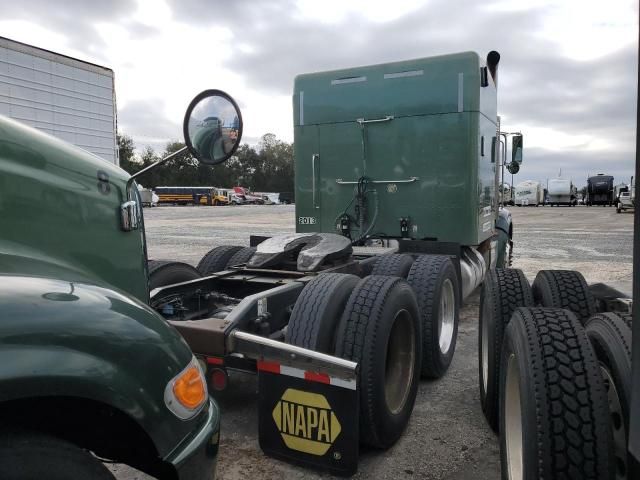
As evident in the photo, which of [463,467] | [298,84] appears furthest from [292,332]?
[298,84]

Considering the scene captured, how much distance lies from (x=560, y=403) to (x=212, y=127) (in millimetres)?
1834

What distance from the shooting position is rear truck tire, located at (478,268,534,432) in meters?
3.23

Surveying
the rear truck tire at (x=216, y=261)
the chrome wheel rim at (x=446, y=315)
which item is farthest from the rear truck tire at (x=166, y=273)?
the chrome wheel rim at (x=446, y=315)

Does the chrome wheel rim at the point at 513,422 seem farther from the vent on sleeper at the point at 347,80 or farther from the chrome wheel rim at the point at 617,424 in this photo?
the vent on sleeper at the point at 347,80

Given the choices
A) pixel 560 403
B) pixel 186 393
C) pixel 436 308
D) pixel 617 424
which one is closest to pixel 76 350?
pixel 186 393

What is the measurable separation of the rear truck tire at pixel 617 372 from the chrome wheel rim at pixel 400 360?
1.27 m

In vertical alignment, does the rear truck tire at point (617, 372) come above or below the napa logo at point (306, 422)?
above

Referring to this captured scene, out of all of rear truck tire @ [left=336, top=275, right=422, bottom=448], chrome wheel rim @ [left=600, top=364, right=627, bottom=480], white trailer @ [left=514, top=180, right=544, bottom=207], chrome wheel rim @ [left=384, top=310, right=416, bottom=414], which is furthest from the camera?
white trailer @ [left=514, top=180, right=544, bottom=207]

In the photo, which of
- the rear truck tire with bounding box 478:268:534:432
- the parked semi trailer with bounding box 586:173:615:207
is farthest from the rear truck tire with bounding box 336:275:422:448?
the parked semi trailer with bounding box 586:173:615:207

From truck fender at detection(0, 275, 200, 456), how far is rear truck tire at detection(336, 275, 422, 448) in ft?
4.37

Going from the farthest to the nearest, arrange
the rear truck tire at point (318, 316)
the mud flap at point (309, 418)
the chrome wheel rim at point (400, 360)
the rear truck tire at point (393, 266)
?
the rear truck tire at point (393, 266)
the chrome wheel rim at point (400, 360)
the rear truck tire at point (318, 316)
the mud flap at point (309, 418)

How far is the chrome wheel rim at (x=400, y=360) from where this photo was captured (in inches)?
133

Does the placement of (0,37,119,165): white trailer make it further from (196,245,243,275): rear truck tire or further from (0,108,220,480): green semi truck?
(0,108,220,480): green semi truck

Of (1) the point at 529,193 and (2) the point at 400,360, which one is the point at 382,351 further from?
(1) the point at 529,193
